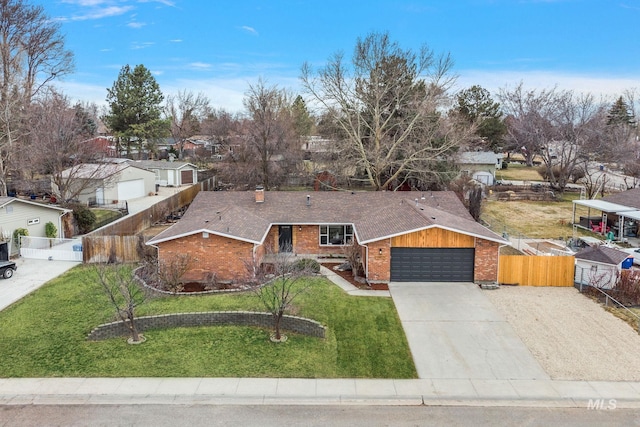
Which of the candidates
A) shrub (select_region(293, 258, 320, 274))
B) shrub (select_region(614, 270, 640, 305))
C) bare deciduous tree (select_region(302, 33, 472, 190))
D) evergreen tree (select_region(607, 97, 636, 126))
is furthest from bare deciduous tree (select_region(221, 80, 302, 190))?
evergreen tree (select_region(607, 97, 636, 126))

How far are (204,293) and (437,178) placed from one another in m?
25.1

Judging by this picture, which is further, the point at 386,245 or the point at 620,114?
the point at 620,114

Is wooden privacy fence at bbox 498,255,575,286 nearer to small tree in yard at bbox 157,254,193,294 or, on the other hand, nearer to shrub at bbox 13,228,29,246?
small tree in yard at bbox 157,254,193,294

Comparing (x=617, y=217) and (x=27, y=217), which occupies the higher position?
(x=27, y=217)

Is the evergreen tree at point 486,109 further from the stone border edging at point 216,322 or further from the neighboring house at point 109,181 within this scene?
the stone border edging at point 216,322

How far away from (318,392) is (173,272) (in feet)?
32.3

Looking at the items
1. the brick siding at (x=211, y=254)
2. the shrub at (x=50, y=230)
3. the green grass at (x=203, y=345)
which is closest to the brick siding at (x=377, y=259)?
the green grass at (x=203, y=345)

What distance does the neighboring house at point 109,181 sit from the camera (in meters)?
36.2

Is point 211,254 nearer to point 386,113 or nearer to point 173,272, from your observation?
point 173,272

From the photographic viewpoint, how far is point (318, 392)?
1251 cm

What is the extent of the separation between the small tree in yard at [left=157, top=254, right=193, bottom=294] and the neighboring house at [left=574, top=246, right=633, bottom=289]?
17049 millimetres

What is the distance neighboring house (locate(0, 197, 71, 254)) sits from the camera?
2467cm

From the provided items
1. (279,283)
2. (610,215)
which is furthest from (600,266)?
(610,215)

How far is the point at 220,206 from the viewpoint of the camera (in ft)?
87.5
